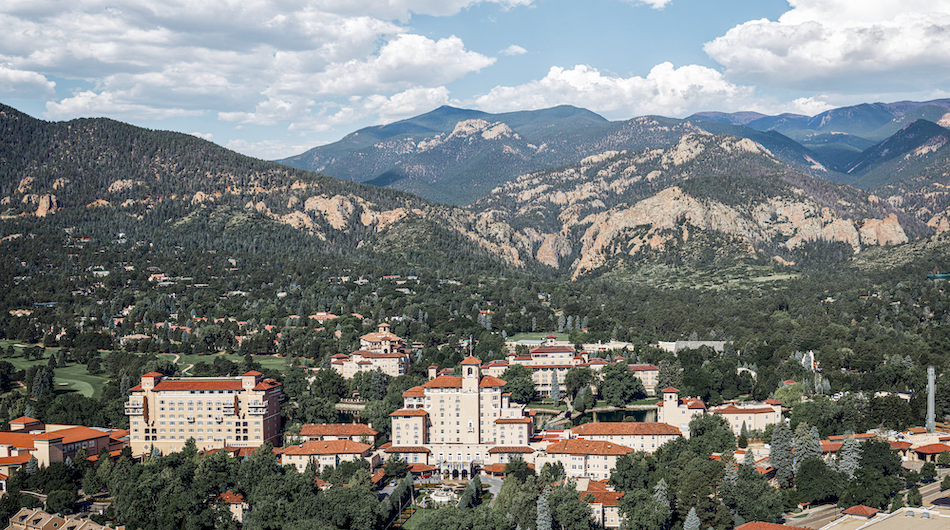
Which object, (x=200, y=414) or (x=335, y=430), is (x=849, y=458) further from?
(x=200, y=414)

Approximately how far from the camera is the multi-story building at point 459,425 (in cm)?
8950

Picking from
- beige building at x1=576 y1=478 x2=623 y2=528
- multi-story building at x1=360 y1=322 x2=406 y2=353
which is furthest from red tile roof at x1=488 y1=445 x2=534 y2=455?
multi-story building at x1=360 y1=322 x2=406 y2=353

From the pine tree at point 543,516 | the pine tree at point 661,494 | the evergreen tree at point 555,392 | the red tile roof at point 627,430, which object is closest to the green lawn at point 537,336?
the evergreen tree at point 555,392

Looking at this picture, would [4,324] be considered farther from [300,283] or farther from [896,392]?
[896,392]

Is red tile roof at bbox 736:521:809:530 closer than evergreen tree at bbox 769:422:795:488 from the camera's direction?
Yes

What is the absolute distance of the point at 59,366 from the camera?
124 metres

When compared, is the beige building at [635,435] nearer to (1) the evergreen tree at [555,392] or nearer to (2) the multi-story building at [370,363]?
(1) the evergreen tree at [555,392]

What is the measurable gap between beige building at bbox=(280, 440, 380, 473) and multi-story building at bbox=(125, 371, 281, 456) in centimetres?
862

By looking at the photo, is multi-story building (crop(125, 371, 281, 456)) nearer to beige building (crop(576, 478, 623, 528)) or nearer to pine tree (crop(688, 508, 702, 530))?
beige building (crop(576, 478, 623, 528))

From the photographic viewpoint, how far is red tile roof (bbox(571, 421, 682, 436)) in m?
87.4

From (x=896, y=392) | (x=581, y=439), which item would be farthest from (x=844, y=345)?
(x=581, y=439)

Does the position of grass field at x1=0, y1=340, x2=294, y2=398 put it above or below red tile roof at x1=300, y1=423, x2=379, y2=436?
above

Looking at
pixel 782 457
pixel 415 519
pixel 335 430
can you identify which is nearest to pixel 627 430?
pixel 782 457

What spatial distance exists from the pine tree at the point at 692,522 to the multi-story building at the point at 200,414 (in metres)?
42.4
